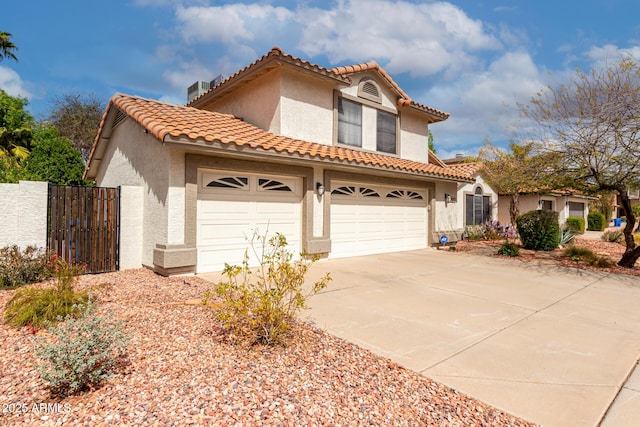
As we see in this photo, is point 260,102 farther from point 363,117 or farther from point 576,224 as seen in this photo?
point 576,224

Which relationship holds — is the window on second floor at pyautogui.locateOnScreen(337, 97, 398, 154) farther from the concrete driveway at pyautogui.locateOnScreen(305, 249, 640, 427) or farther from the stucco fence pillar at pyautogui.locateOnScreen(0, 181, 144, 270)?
the stucco fence pillar at pyautogui.locateOnScreen(0, 181, 144, 270)

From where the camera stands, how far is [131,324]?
4445 mm

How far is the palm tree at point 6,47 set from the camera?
18.8 m

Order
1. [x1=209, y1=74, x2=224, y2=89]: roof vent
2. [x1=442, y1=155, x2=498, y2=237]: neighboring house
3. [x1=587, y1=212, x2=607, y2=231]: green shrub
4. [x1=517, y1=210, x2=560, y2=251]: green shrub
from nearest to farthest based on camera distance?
[x1=209, y1=74, x2=224, y2=89]: roof vent → [x1=517, y1=210, x2=560, y2=251]: green shrub → [x1=442, y1=155, x2=498, y2=237]: neighboring house → [x1=587, y1=212, x2=607, y2=231]: green shrub

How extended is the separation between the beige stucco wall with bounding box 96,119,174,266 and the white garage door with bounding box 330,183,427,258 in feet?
16.8

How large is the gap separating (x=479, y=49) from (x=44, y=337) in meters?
17.2

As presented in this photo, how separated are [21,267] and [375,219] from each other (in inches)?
387

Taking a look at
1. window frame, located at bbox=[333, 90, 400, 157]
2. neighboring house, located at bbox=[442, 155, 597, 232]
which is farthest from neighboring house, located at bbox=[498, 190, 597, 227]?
window frame, located at bbox=[333, 90, 400, 157]

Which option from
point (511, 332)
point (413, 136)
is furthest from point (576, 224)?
point (511, 332)

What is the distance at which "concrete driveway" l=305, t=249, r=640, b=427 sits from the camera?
3.21m

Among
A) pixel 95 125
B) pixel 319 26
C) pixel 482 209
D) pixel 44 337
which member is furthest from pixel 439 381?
pixel 95 125

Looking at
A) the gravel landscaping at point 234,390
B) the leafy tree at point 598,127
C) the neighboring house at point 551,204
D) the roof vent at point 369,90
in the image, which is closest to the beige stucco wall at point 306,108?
the roof vent at point 369,90

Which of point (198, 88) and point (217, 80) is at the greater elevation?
point (198, 88)

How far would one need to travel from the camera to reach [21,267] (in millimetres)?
6680
